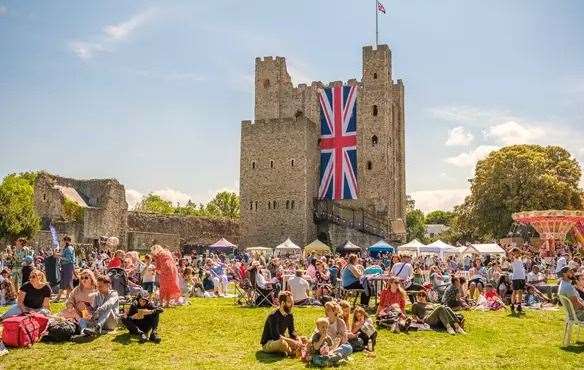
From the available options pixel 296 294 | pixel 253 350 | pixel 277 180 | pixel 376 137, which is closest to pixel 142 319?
pixel 253 350

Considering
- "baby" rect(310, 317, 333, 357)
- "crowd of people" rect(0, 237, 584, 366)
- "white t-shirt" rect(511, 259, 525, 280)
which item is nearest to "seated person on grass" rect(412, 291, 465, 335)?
"crowd of people" rect(0, 237, 584, 366)

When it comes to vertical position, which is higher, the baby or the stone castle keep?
the stone castle keep

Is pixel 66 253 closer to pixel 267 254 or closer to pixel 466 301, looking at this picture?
pixel 466 301

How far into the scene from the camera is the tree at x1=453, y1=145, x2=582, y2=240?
1914 inches

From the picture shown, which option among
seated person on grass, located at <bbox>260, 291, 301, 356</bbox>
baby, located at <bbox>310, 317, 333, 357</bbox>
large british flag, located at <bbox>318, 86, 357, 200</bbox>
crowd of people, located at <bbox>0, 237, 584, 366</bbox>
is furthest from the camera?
large british flag, located at <bbox>318, 86, 357, 200</bbox>

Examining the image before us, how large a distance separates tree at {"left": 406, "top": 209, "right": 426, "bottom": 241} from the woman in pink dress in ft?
256

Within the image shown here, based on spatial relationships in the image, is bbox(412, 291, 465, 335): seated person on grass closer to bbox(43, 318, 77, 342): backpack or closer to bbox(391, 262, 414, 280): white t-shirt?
bbox(391, 262, 414, 280): white t-shirt

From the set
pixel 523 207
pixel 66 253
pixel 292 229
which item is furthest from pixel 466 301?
pixel 523 207

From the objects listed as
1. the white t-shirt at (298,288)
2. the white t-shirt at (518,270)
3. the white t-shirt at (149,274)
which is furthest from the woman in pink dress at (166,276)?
the white t-shirt at (518,270)

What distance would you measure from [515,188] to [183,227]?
27.5 meters

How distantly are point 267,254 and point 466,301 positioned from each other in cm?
2735

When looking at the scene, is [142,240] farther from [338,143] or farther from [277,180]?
[338,143]

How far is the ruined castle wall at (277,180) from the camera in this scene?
46.3 metres

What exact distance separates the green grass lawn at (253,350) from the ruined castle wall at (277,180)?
3312cm
